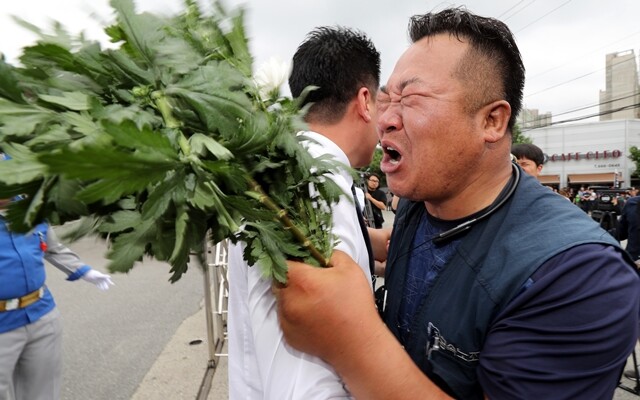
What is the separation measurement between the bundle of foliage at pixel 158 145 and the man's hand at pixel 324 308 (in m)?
0.07

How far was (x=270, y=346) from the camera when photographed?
1.19 metres

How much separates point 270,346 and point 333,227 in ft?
1.25

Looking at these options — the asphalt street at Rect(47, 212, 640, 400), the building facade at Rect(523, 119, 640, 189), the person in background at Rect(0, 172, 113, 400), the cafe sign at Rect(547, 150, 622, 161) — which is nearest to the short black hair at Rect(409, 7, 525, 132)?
the asphalt street at Rect(47, 212, 640, 400)

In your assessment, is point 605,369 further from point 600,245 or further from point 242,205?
point 242,205

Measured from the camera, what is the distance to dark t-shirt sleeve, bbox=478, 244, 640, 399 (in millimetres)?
1008

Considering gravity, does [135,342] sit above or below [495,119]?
below

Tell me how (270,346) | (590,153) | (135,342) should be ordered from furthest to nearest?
(590,153)
(135,342)
(270,346)

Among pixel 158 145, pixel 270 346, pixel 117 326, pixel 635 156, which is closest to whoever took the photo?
pixel 158 145

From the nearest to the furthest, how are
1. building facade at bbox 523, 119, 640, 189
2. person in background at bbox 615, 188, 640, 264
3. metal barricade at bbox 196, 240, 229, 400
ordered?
metal barricade at bbox 196, 240, 229, 400 < person in background at bbox 615, 188, 640, 264 < building facade at bbox 523, 119, 640, 189

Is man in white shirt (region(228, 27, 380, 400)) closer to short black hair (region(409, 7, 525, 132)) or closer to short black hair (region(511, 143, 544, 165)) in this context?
short black hair (region(409, 7, 525, 132))

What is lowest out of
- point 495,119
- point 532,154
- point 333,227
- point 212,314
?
point 212,314

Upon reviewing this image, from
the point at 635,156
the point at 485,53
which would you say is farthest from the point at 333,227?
the point at 635,156

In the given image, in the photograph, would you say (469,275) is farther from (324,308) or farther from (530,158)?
(530,158)

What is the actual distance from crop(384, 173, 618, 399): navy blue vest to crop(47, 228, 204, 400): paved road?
6.43 feet
